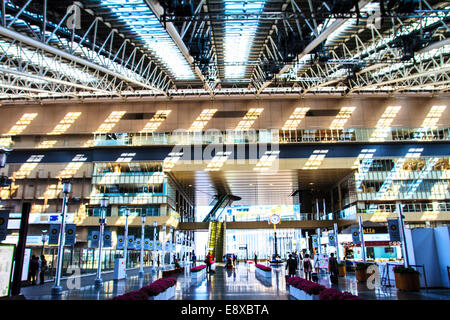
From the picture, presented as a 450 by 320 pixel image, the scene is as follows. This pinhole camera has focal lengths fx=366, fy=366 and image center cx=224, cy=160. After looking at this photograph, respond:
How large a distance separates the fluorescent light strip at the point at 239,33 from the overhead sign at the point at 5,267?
25753 millimetres

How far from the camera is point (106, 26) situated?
110ft

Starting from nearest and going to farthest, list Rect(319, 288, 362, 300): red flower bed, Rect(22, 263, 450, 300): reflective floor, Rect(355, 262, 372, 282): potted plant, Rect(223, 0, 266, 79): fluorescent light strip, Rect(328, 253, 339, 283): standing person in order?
Rect(319, 288, 362, 300): red flower bed → Rect(22, 263, 450, 300): reflective floor → Rect(328, 253, 339, 283): standing person → Rect(355, 262, 372, 282): potted plant → Rect(223, 0, 266, 79): fluorescent light strip

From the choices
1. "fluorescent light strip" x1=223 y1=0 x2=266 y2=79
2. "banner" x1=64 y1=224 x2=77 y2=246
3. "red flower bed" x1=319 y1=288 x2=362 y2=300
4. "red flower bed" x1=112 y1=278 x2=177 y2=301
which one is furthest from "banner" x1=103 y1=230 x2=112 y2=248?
"fluorescent light strip" x1=223 y1=0 x2=266 y2=79

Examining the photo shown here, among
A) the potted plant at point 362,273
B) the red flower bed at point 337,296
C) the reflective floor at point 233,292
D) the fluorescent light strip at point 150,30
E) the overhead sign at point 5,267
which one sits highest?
the fluorescent light strip at point 150,30

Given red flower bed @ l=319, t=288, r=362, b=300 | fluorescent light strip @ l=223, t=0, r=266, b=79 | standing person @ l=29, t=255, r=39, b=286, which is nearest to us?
red flower bed @ l=319, t=288, r=362, b=300

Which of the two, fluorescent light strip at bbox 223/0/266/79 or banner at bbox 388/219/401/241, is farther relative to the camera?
fluorescent light strip at bbox 223/0/266/79

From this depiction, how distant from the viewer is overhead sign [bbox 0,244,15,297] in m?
8.52

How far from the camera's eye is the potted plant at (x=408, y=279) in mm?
15773

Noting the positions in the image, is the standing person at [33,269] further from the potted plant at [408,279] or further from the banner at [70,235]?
the potted plant at [408,279]

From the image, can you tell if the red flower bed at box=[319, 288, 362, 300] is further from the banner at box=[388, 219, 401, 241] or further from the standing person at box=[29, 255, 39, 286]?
the standing person at box=[29, 255, 39, 286]

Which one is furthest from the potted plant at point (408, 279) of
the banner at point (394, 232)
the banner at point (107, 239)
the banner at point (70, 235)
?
the banner at point (107, 239)

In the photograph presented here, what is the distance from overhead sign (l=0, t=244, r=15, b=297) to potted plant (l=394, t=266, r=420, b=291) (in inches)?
590
